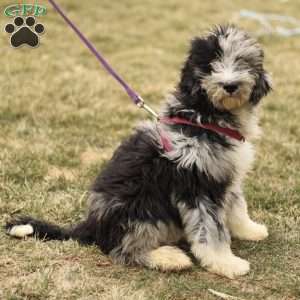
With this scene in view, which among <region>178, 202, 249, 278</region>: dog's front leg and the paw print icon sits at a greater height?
the paw print icon

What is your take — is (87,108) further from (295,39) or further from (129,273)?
(295,39)

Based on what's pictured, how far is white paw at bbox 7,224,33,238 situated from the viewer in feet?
13.6

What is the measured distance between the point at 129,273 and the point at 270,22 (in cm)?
1053

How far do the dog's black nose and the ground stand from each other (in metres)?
1.19

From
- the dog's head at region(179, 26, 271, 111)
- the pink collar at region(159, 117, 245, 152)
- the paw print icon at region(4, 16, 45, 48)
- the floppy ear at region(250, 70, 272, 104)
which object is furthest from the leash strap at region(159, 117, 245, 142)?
the paw print icon at region(4, 16, 45, 48)

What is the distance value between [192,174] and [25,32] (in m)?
1.57

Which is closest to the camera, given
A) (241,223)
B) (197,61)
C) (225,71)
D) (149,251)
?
(225,71)

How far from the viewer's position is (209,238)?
12.4ft

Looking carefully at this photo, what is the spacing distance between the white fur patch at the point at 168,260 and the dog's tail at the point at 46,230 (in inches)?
19.5

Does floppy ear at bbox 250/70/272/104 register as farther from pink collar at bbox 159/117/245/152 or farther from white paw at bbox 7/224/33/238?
white paw at bbox 7/224/33/238

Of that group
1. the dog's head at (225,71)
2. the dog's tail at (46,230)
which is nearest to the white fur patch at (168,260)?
the dog's tail at (46,230)

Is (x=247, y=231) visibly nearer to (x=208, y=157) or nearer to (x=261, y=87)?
(x=208, y=157)

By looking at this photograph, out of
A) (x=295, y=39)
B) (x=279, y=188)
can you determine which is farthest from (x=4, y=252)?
(x=295, y=39)

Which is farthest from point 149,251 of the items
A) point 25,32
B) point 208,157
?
point 25,32
